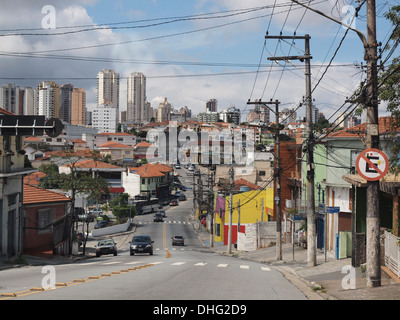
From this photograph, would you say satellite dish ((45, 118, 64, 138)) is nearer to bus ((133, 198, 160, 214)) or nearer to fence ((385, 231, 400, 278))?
fence ((385, 231, 400, 278))

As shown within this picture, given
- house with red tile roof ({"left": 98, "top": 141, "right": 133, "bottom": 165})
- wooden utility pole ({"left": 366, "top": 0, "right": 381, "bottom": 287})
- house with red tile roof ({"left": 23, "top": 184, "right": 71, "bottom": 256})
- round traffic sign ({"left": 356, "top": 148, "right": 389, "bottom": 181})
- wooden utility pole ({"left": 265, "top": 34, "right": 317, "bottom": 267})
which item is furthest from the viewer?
house with red tile roof ({"left": 98, "top": 141, "right": 133, "bottom": 165})

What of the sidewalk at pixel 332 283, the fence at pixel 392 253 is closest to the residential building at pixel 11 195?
the sidewalk at pixel 332 283

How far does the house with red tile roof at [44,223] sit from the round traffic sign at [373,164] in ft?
73.4

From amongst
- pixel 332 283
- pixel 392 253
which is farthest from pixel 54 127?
pixel 392 253

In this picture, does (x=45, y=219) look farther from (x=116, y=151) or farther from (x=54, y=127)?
(x=116, y=151)

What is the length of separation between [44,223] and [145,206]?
65.3 m

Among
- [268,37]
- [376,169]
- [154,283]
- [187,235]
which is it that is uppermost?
[268,37]

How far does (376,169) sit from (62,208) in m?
27.3

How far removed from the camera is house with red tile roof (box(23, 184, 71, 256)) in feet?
102

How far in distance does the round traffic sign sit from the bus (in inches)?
3341

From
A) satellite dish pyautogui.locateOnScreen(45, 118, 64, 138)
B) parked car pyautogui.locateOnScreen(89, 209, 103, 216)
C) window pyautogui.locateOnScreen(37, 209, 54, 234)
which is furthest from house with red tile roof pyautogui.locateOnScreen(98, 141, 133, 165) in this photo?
satellite dish pyautogui.locateOnScreen(45, 118, 64, 138)

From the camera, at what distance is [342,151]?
35.7m
